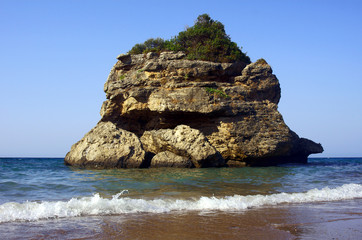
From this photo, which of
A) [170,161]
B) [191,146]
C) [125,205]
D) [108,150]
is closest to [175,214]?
[125,205]

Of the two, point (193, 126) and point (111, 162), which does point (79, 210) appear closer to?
point (111, 162)

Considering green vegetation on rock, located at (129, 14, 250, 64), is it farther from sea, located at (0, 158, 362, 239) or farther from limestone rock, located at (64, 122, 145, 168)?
sea, located at (0, 158, 362, 239)

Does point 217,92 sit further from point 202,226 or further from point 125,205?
point 202,226

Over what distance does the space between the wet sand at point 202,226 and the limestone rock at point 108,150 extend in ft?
42.6

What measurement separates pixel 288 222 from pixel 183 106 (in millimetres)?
15043

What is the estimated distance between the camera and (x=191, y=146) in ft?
63.4

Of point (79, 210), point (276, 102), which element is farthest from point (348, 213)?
point (276, 102)

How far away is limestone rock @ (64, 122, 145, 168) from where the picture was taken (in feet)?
63.3

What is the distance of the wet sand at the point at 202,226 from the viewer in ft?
16.1

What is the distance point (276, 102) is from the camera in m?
24.1

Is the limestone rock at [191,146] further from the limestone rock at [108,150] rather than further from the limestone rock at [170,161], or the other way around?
the limestone rock at [108,150]

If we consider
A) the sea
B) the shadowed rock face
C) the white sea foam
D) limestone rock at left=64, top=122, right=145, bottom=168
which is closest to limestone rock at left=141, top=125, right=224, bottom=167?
the shadowed rock face

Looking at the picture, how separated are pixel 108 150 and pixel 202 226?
1480 cm

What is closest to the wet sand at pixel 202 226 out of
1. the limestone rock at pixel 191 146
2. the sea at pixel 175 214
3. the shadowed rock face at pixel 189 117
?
the sea at pixel 175 214
